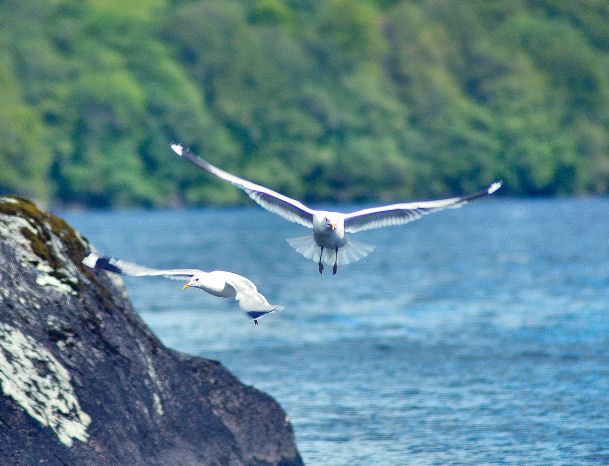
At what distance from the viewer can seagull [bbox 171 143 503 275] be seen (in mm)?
12156

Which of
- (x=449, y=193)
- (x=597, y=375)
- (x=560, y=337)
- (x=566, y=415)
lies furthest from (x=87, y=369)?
(x=449, y=193)

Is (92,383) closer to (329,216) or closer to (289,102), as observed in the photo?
(329,216)

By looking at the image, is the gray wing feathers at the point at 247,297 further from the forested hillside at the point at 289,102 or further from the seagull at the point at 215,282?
the forested hillside at the point at 289,102

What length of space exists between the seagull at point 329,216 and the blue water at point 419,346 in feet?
9.58

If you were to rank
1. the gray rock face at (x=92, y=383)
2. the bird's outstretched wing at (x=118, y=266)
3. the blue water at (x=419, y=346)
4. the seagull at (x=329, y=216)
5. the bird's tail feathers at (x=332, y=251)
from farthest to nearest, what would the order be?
the blue water at (x=419, y=346) → the bird's tail feathers at (x=332, y=251) → the seagull at (x=329, y=216) → the gray rock face at (x=92, y=383) → the bird's outstretched wing at (x=118, y=266)

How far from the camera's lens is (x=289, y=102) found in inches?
3959

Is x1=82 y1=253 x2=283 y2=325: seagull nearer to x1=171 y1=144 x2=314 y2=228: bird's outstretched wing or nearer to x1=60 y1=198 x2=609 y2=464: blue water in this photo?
x1=171 y1=144 x2=314 y2=228: bird's outstretched wing

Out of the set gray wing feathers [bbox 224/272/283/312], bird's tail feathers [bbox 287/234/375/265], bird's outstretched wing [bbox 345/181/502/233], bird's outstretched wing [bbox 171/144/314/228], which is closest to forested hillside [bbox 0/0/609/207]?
bird's tail feathers [bbox 287/234/375/265]

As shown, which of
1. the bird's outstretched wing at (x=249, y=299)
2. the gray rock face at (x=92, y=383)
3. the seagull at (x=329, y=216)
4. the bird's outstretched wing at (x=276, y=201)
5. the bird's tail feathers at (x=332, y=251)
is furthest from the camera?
the bird's tail feathers at (x=332, y=251)

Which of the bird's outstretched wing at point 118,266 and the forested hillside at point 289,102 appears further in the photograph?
the forested hillside at point 289,102

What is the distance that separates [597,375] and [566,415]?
3222 millimetres

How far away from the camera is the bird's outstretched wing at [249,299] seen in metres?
9.19

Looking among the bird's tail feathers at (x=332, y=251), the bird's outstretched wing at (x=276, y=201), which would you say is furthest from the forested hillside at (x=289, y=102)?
the bird's outstretched wing at (x=276, y=201)

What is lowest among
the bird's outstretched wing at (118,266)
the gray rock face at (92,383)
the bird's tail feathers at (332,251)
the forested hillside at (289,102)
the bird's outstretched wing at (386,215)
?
the gray rock face at (92,383)
